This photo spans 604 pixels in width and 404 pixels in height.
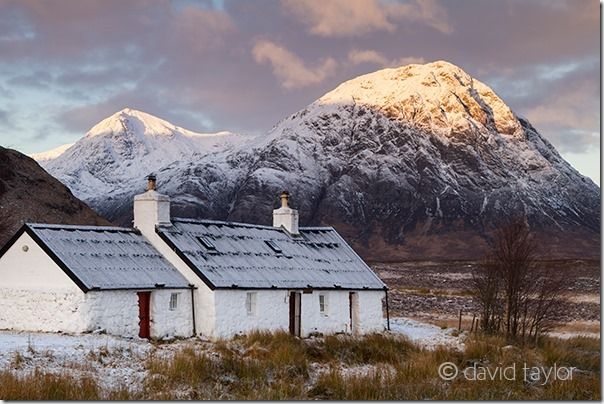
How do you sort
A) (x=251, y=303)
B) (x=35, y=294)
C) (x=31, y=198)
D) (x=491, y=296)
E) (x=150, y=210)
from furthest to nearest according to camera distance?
1. (x=31, y=198)
2. (x=491, y=296)
3. (x=150, y=210)
4. (x=251, y=303)
5. (x=35, y=294)

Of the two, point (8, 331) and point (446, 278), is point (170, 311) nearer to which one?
point (8, 331)

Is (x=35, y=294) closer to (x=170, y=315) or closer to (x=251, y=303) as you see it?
(x=170, y=315)

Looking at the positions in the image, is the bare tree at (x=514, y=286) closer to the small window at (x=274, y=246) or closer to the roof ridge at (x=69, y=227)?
the small window at (x=274, y=246)

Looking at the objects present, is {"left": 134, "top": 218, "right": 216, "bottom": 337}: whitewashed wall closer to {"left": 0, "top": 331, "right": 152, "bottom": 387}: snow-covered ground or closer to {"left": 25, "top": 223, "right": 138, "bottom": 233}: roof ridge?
{"left": 25, "top": 223, "right": 138, "bottom": 233}: roof ridge

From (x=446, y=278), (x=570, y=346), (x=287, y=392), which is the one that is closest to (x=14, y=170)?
(x=446, y=278)

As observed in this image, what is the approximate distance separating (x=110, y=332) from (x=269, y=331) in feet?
18.8

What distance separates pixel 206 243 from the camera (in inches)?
1426

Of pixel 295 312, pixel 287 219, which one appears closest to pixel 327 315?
pixel 295 312

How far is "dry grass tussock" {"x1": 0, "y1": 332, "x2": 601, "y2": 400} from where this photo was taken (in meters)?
21.1

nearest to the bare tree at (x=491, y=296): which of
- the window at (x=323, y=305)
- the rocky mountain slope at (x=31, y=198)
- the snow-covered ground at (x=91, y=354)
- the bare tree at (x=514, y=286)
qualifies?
the bare tree at (x=514, y=286)

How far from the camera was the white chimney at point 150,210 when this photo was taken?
35.6 metres

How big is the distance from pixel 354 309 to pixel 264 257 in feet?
15.3

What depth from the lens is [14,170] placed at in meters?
75.7

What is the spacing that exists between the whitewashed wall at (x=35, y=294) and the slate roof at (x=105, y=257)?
0.35m
